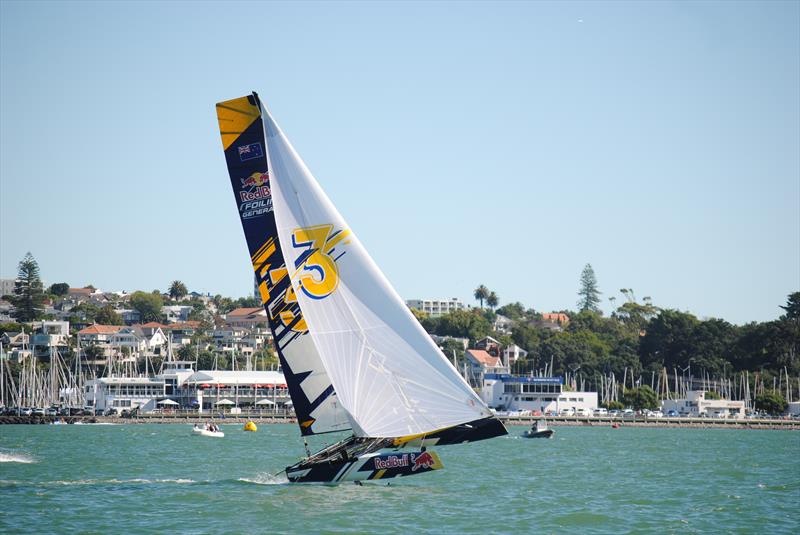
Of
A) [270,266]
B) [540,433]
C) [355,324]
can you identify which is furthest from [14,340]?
[355,324]

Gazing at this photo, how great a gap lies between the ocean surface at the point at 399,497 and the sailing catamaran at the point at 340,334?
54.9 inches

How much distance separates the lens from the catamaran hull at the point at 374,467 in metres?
28.4

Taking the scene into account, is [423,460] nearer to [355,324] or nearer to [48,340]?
[355,324]

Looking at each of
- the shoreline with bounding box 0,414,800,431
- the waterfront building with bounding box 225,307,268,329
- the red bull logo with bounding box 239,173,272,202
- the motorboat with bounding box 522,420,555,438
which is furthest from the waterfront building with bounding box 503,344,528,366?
the red bull logo with bounding box 239,173,272,202

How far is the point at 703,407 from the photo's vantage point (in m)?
127

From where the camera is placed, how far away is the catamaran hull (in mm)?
28391

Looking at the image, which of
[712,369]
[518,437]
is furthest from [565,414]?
[518,437]

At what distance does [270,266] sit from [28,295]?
16443 cm

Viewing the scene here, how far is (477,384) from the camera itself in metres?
158

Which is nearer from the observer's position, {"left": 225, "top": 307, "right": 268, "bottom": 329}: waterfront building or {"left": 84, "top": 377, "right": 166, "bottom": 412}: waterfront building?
{"left": 84, "top": 377, "right": 166, "bottom": 412}: waterfront building

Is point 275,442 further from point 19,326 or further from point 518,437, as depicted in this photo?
point 19,326

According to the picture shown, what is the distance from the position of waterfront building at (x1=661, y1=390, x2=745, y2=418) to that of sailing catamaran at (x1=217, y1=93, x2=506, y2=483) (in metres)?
103

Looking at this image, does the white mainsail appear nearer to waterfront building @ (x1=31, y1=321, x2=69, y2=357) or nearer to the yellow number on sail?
the yellow number on sail

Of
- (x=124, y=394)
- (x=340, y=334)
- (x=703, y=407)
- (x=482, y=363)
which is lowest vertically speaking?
(x=124, y=394)
